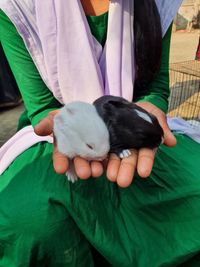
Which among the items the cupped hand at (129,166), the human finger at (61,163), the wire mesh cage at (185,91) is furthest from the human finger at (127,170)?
the wire mesh cage at (185,91)

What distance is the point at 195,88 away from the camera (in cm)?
326

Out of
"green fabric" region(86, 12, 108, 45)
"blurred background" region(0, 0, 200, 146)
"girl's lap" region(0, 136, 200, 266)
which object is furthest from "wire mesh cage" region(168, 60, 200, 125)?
"girl's lap" region(0, 136, 200, 266)

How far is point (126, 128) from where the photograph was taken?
2.55 feet

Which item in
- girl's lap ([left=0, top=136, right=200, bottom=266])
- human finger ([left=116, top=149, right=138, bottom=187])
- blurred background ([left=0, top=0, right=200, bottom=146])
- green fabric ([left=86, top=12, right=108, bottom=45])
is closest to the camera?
human finger ([left=116, top=149, right=138, bottom=187])

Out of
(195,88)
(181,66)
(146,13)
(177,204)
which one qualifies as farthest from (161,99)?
(195,88)

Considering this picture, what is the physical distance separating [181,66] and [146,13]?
1904 millimetres

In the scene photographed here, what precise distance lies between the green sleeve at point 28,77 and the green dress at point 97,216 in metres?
0.15

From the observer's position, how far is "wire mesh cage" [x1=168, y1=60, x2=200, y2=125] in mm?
2656

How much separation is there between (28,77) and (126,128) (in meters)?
0.45

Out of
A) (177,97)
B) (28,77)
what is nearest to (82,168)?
(28,77)

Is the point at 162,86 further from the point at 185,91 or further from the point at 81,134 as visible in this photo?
the point at 185,91

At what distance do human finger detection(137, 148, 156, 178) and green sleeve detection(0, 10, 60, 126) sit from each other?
0.39 m

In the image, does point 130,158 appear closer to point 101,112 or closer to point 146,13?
point 101,112

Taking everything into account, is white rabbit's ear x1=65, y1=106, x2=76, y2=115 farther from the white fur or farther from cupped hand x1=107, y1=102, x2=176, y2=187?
cupped hand x1=107, y1=102, x2=176, y2=187
